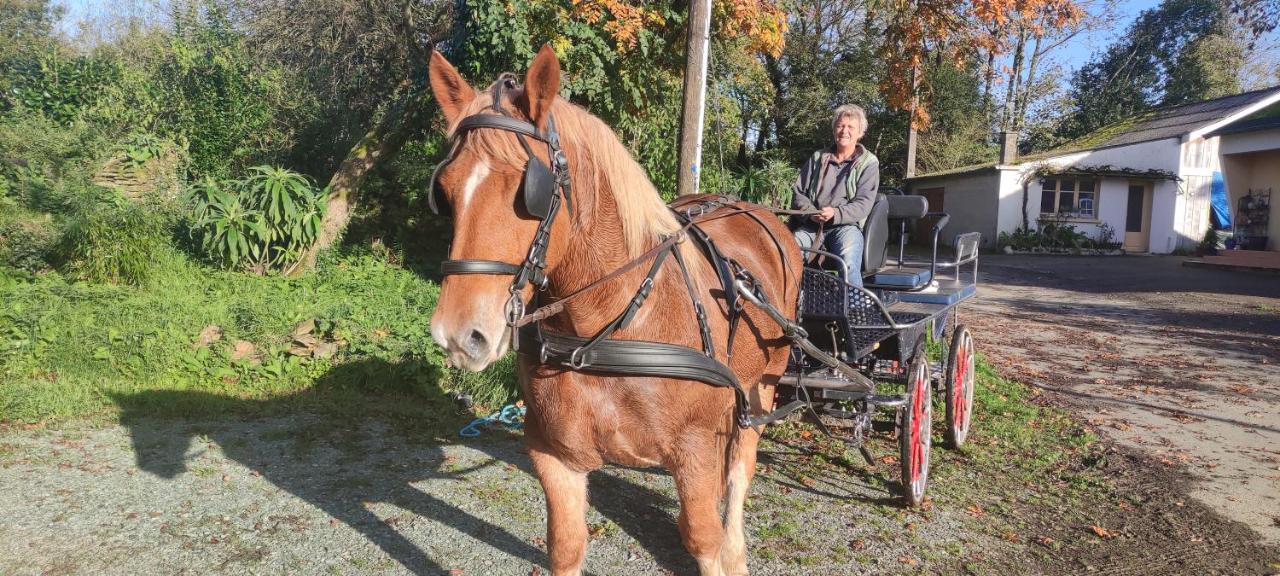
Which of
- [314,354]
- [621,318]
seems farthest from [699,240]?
[314,354]

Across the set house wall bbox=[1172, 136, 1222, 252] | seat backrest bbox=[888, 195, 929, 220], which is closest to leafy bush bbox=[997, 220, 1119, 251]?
house wall bbox=[1172, 136, 1222, 252]

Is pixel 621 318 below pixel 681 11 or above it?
below

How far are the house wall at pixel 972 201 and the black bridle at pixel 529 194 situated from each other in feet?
87.6

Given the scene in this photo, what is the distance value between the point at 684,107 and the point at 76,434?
5.46 meters

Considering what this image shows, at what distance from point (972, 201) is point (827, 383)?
26.2 m

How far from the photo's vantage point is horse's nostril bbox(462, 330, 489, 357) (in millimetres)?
1930

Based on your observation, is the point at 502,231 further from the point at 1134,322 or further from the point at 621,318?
the point at 1134,322

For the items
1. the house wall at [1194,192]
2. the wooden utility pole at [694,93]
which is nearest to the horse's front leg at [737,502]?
the wooden utility pole at [694,93]

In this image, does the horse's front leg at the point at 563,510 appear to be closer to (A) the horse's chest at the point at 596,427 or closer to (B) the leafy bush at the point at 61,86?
(A) the horse's chest at the point at 596,427

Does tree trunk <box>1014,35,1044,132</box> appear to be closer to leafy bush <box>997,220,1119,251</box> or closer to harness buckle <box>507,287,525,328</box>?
leafy bush <box>997,220,1119,251</box>

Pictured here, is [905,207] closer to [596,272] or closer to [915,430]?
[915,430]

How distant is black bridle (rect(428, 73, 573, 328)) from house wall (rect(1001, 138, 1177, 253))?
27249 millimetres

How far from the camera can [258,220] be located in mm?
9102

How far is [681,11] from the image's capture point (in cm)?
1012
